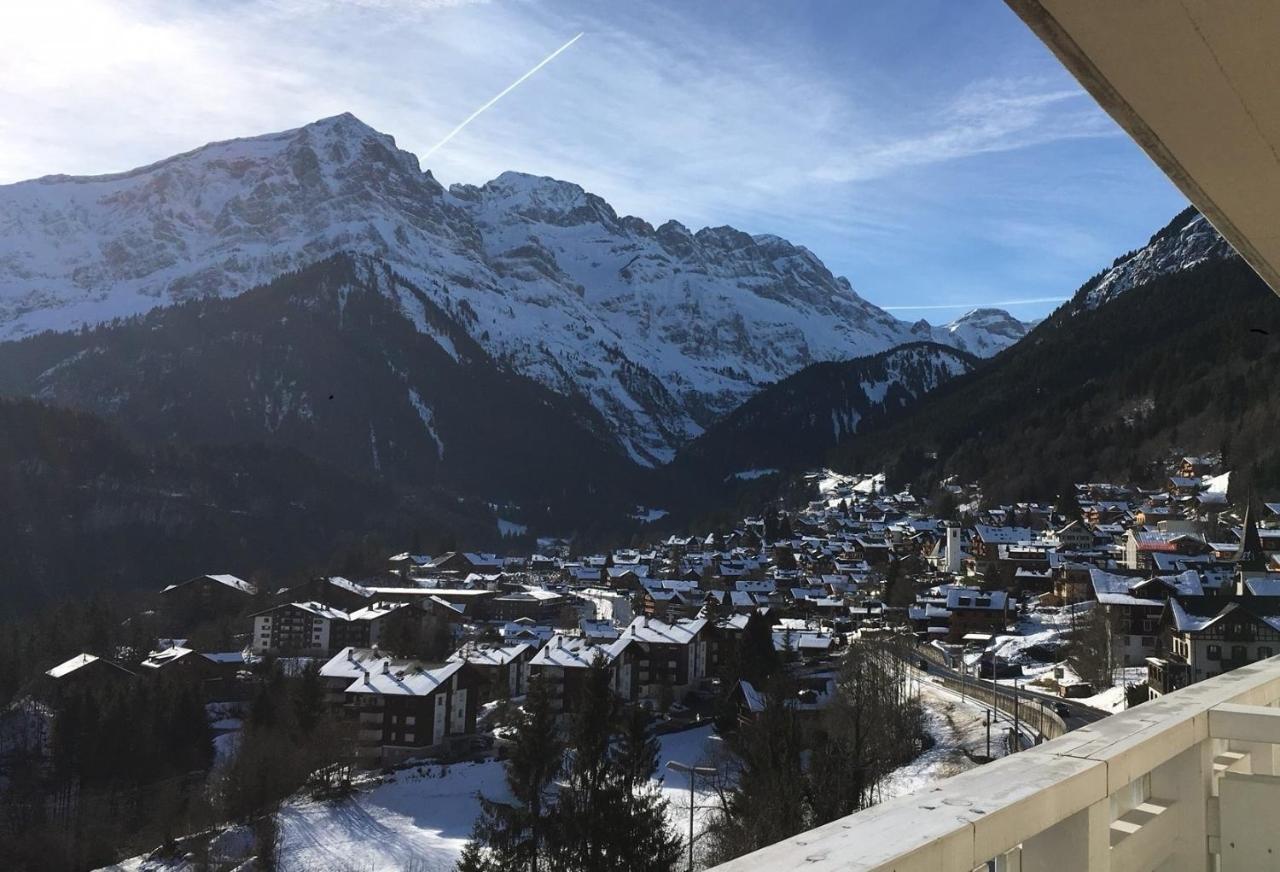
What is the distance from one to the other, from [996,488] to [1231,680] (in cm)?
9446

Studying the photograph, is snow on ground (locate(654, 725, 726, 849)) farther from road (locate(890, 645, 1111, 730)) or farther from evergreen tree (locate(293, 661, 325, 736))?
evergreen tree (locate(293, 661, 325, 736))

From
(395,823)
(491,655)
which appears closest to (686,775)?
(395,823)

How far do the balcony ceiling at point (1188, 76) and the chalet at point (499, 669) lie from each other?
40851 mm

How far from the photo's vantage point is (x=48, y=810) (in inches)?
1185

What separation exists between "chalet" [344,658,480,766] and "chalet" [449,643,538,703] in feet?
12.4

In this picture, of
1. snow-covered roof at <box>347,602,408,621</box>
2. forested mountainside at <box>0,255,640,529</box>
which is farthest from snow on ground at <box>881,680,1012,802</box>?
forested mountainside at <box>0,255,640,529</box>

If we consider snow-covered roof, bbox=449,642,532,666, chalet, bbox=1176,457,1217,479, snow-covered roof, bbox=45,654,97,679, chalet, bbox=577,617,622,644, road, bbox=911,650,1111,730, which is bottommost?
snow-covered roof, bbox=45,654,97,679

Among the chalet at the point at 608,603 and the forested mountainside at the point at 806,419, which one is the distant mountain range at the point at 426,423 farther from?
the chalet at the point at 608,603

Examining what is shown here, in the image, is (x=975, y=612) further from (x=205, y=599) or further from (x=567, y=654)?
(x=205, y=599)

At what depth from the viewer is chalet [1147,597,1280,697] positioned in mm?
29406

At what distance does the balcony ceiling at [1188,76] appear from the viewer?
50.1 inches

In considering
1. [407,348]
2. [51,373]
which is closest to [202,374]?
[51,373]

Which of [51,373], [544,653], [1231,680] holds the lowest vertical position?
[544,653]

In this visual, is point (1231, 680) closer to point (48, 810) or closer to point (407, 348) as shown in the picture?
point (48, 810)
